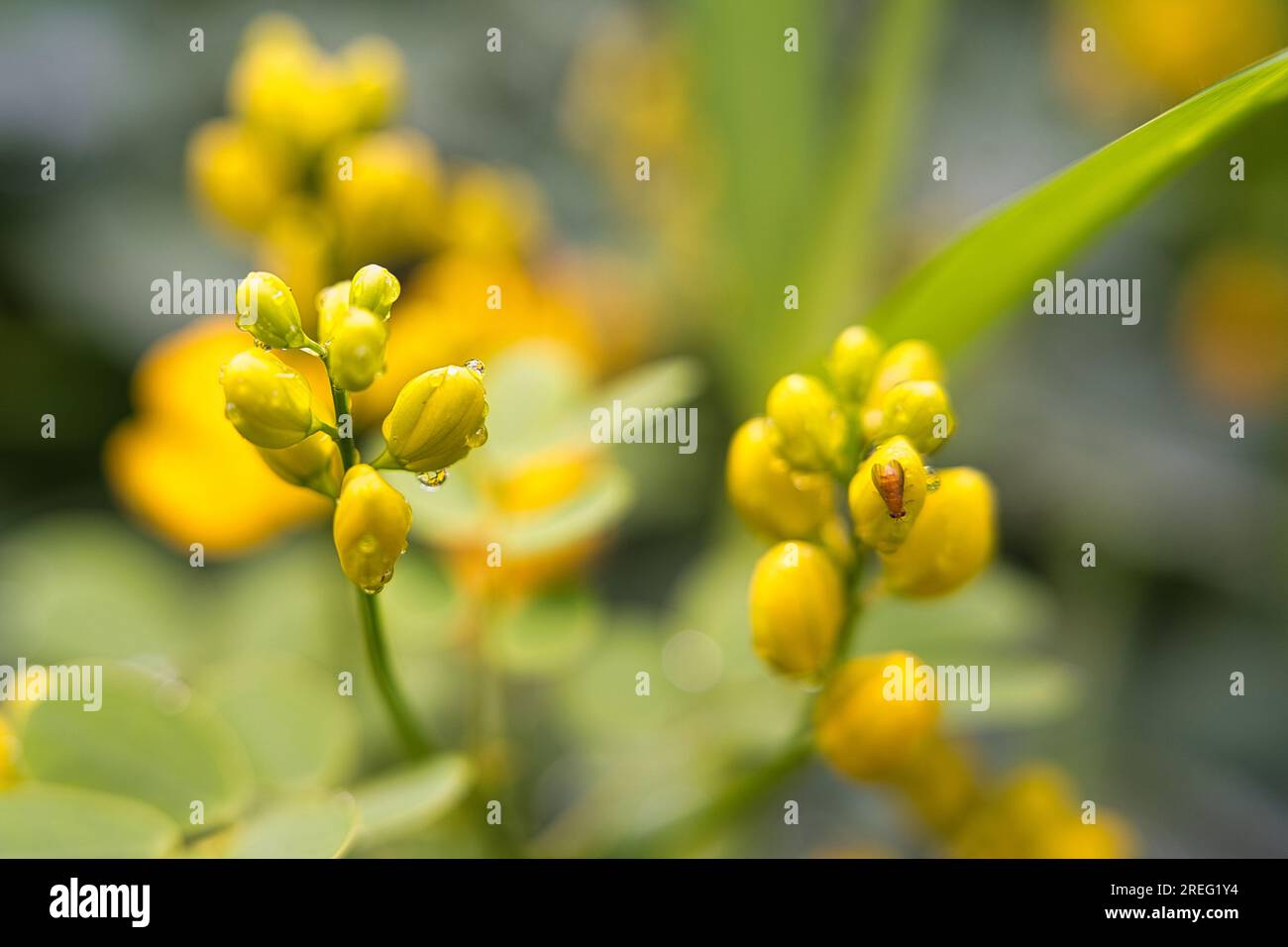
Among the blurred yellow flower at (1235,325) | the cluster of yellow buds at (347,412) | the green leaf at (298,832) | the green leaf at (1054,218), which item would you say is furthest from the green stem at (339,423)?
the blurred yellow flower at (1235,325)

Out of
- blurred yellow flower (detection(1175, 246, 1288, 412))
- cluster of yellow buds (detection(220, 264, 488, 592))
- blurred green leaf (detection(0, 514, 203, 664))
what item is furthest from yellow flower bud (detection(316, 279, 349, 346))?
blurred yellow flower (detection(1175, 246, 1288, 412))

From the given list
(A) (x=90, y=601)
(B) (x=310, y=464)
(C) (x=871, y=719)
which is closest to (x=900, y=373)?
(C) (x=871, y=719)

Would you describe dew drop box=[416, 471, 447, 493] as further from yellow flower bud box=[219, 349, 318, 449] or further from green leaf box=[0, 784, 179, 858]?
green leaf box=[0, 784, 179, 858]

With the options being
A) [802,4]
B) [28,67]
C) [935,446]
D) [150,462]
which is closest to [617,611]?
[150,462]

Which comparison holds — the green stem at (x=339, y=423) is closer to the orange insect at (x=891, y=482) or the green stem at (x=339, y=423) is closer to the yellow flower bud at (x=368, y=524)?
the yellow flower bud at (x=368, y=524)

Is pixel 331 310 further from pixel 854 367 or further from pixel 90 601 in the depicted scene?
pixel 90 601

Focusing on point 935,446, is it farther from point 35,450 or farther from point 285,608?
point 35,450

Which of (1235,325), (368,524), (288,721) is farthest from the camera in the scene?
(1235,325)
